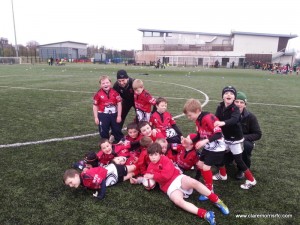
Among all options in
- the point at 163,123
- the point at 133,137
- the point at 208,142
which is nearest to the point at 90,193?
the point at 133,137

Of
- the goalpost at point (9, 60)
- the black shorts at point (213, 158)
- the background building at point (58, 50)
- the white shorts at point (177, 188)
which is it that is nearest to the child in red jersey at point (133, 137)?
the white shorts at point (177, 188)

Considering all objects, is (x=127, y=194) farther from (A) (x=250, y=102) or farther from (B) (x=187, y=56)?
(B) (x=187, y=56)

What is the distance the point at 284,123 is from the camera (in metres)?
7.77

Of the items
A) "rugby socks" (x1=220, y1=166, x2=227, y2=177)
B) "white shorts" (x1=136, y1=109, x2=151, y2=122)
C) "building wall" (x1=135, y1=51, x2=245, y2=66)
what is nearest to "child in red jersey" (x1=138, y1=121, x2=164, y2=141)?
"white shorts" (x1=136, y1=109, x2=151, y2=122)

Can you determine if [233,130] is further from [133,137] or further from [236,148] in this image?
[133,137]

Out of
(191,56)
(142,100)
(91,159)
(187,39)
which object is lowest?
(91,159)

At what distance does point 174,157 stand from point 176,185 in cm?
117

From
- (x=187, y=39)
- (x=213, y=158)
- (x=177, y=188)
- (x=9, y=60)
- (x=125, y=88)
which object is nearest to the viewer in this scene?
(x=177, y=188)

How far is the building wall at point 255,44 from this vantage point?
217 feet

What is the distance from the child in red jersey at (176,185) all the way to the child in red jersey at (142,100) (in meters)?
1.73

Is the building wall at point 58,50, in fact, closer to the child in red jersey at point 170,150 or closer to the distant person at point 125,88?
the distant person at point 125,88

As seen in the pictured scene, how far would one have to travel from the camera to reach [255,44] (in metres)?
66.4

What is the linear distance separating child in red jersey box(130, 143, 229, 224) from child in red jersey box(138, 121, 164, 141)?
3.20 ft

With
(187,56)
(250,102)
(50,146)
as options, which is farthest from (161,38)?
(50,146)
